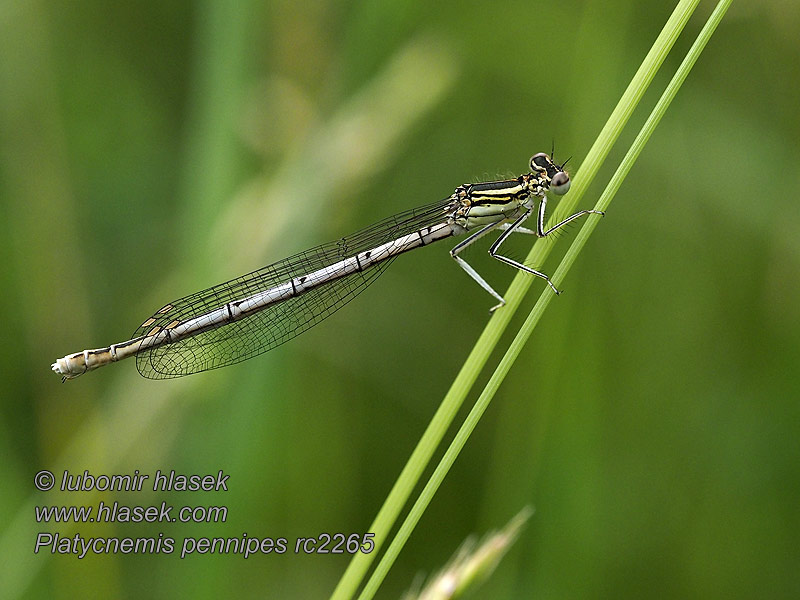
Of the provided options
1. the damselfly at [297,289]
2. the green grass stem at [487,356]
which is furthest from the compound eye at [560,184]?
the green grass stem at [487,356]

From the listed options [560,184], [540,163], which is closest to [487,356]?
[560,184]

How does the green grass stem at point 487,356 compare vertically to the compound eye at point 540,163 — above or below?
below

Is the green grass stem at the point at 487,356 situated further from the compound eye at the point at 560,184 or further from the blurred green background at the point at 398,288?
the blurred green background at the point at 398,288

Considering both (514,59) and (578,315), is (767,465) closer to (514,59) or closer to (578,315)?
(578,315)

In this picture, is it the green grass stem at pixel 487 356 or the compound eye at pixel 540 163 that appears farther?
the compound eye at pixel 540 163

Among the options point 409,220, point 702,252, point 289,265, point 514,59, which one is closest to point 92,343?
point 289,265

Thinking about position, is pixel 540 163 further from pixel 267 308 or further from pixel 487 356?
pixel 267 308

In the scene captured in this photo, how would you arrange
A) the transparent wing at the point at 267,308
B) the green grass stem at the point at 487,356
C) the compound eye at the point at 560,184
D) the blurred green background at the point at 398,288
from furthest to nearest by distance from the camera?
the transparent wing at the point at 267,308 < the blurred green background at the point at 398,288 < the compound eye at the point at 560,184 < the green grass stem at the point at 487,356
